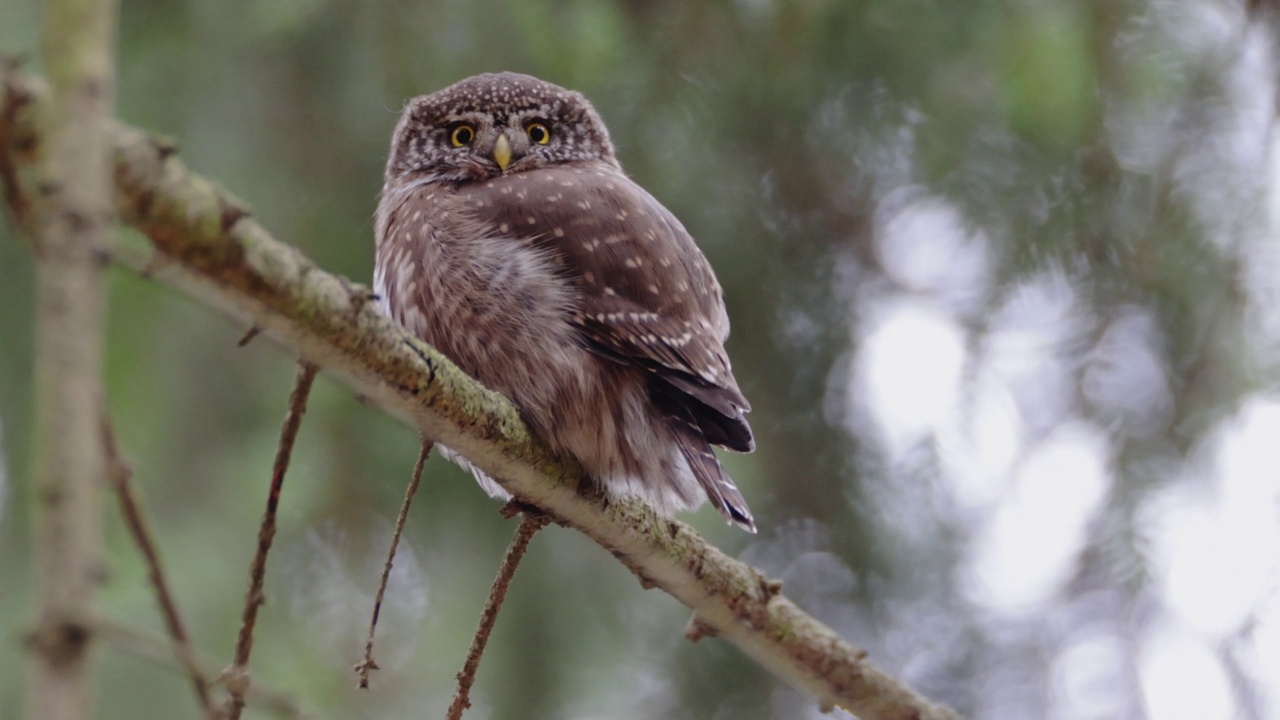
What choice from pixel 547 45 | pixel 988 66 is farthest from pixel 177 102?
pixel 988 66

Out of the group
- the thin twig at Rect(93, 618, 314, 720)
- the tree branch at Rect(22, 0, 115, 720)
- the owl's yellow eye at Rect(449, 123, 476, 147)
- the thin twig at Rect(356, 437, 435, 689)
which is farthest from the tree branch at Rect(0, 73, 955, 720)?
the owl's yellow eye at Rect(449, 123, 476, 147)

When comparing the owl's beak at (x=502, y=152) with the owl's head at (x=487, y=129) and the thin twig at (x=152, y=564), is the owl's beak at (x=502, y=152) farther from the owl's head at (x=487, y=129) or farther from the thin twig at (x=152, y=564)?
the thin twig at (x=152, y=564)

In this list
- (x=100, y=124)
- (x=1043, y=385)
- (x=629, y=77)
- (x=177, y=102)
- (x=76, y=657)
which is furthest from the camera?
(x=1043, y=385)

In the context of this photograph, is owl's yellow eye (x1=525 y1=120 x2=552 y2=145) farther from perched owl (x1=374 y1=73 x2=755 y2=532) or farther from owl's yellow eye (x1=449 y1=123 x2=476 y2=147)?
perched owl (x1=374 y1=73 x2=755 y2=532)

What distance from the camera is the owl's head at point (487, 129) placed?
3104mm

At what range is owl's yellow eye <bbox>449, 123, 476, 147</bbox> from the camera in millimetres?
3182

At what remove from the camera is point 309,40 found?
3176 millimetres

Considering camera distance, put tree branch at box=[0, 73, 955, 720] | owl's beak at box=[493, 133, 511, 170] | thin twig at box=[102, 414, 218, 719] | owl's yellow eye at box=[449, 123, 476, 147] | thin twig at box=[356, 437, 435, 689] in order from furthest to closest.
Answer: owl's yellow eye at box=[449, 123, 476, 147] < owl's beak at box=[493, 133, 511, 170] < thin twig at box=[356, 437, 435, 689] < tree branch at box=[0, 73, 955, 720] < thin twig at box=[102, 414, 218, 719]

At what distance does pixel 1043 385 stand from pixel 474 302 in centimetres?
187

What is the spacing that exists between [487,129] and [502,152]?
0.10 metres

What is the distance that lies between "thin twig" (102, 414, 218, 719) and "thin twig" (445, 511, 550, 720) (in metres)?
0.97

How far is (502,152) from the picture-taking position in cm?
308

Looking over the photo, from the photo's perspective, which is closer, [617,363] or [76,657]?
[76,657]

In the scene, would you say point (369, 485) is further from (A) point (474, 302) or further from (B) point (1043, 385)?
(B) point (1043, 385)
